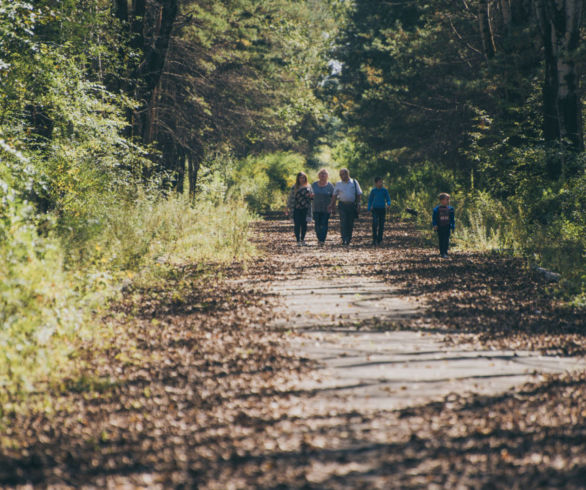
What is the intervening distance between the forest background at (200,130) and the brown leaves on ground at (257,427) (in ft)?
2.27

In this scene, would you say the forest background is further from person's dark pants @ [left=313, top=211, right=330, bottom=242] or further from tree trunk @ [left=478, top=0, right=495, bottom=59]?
person's dark pants @ [left=313, top=211, right=330, bottom=242]

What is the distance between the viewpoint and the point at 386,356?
21.0 feet

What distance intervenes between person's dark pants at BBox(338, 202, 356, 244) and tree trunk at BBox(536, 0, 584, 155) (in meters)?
5.09

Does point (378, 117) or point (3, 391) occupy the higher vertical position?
point (378, 117)

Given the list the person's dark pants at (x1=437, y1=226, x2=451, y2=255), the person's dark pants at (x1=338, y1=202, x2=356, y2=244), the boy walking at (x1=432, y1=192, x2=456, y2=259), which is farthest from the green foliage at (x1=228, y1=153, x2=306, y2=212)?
the boy walking at (x1=432, y1=192, x2=456, y2=259)

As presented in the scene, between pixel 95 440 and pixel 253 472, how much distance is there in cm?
119

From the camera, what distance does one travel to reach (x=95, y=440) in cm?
434

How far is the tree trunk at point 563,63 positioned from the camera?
1500 centimetres

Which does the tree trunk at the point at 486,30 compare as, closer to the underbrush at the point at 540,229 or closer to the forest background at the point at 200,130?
the forest background at the point at 200,130

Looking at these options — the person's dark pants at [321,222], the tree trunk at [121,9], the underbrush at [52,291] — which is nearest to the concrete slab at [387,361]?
the underbrush at [52,291]

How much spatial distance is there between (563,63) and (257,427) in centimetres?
1374

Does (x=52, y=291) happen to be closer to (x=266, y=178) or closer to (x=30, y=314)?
(x=30, y=314)

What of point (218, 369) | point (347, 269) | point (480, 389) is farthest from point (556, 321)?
point (347, 269)

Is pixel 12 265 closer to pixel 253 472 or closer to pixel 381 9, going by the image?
pixel 253 472
